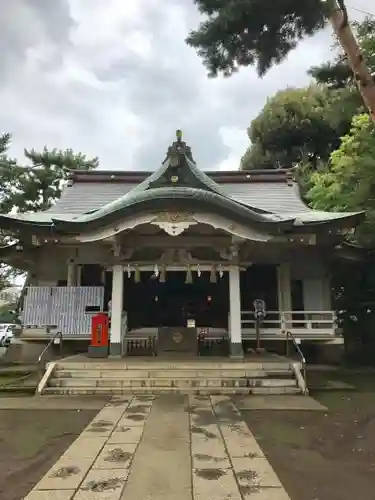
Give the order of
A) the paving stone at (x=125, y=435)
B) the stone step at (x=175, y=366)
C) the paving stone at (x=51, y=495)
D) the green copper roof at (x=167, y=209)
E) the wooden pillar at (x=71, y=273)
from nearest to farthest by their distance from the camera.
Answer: the paving stone at (x=51, y=495), the paving stone at (x=125, y=435), the stone step at (x=175, y=366), the green copper roof at (x=167, y=209), the wooden pillar at (x=71, y=273)

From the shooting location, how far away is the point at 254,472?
4797 millimetres

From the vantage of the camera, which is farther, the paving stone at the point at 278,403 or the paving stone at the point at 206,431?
the paving stone at the point at 278,403

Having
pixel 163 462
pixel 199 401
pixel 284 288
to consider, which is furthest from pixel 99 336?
pixel 163 462

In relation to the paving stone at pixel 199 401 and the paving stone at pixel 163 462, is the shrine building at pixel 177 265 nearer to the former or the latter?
the paving stone at pixel 199 401

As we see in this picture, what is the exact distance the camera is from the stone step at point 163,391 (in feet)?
31.3

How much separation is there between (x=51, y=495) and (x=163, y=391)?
18.3ft

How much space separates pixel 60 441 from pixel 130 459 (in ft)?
4.86

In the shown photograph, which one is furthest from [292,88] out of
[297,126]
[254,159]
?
[254,159]

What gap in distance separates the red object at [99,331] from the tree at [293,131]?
1016 inches

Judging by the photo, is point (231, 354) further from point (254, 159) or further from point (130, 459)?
point (254, 159)

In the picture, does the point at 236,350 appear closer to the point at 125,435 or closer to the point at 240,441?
the point at 240,441

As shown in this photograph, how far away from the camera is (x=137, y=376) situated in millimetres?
10008

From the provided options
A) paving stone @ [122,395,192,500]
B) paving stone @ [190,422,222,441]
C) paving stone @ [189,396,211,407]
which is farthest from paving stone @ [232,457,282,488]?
paving stone @ [189,396,211,407]

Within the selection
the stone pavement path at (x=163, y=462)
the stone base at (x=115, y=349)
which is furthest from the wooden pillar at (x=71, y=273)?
the stone pavement path at (x=163, y=462)
